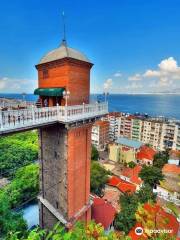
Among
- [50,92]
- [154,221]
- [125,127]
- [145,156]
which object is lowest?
[145,156]

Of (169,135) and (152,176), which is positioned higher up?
(169,135)

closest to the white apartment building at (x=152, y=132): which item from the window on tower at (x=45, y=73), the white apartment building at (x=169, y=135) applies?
the white apartment building at (x=169, y=135)

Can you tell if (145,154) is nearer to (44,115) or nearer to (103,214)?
(103,214)

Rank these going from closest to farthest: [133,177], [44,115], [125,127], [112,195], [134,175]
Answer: [44,115] < [112,195] < [133,177] < [134,175] < [125,127]

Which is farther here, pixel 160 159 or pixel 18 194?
pixel 160 159

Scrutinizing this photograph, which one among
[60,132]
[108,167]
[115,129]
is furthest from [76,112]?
[115,129]

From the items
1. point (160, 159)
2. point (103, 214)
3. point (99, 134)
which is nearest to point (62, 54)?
point (103, 214)
